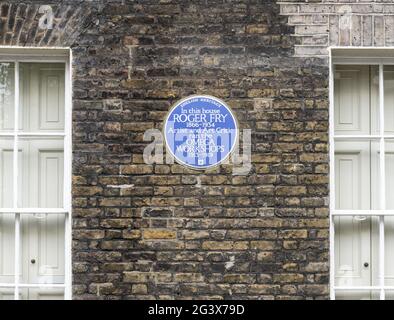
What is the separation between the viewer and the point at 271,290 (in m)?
7.84

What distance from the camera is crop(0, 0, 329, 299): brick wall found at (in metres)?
7.84

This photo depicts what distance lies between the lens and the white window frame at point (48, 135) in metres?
7.95

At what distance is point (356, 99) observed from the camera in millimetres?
8117

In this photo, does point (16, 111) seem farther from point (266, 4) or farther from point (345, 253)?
point (345, 253)

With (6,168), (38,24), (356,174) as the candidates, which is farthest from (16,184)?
(356,174)

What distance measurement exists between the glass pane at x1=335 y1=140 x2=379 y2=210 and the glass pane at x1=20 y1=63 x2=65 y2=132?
2335 mm

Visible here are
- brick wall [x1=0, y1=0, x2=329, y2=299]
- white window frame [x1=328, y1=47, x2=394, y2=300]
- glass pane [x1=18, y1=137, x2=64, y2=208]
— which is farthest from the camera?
glass pane [x1=18, y1=137, x2=64, y2=208]

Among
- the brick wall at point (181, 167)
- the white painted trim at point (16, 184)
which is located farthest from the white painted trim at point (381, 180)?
the white painted trim at point (16, 184)

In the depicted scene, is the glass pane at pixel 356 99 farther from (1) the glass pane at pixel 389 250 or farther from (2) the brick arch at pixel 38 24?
(2) the brick arch at pixel 38 24

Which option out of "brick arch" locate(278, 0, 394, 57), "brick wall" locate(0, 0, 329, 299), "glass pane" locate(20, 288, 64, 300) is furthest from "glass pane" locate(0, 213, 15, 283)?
"brick arch" locate(278, 0, 394, 57)

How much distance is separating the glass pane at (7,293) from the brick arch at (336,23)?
3055 mm

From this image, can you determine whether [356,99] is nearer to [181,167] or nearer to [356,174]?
[356,174]

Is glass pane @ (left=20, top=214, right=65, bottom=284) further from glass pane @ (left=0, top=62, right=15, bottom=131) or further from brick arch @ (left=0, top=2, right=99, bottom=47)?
brick arch @ (left=0, top=2, right=99, bottom=47)

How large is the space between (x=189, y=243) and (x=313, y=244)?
1.00 metres
